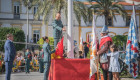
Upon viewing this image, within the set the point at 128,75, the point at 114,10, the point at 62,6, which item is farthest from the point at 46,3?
the point at 128,75

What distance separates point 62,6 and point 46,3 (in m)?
1.61

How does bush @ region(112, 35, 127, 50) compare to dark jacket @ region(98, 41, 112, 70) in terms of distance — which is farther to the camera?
bush @ region(112, 35, 127, 50)

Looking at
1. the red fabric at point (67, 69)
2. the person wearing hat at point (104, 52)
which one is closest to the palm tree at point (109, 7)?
the person wearing hat at point (104, 52)

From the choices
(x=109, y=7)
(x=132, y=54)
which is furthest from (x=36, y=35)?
(x=132, y=54)

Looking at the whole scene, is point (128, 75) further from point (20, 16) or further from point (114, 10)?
point (20, 16)

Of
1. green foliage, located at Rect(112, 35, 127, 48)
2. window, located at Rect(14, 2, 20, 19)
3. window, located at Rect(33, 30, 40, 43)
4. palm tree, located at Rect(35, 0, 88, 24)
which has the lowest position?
green foliage, located at Rect(112, 35, 127, 48)

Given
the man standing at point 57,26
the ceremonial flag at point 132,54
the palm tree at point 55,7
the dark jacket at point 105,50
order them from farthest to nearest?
the palm tree at point 55,7 → the ceremonial flag at point 132,54 → the man standing at point 57,26 → the dark jacket at point 105,50

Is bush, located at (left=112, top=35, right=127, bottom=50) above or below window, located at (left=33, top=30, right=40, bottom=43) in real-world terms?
below

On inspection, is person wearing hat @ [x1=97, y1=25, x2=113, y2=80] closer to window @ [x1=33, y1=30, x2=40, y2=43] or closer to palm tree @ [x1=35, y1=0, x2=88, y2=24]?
palm tree @ [x1=35, y1=0, x2=88, y2=24]

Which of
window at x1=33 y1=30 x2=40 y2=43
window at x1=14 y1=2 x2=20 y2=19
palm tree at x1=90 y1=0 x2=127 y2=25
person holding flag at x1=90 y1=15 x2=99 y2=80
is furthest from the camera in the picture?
window at x1=14 y1=2 x2=20 y2=19

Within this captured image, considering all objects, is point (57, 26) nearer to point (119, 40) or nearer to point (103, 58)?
point (103, 58)

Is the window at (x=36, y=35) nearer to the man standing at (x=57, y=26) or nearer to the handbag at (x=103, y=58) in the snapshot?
the man standing at (x=57, y=26)

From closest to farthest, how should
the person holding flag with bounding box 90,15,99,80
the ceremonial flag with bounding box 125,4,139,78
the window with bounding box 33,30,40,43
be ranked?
the person holding flag with bounding box 90,15,99,80
the ceremonial flag with bounding box 125,4,139,78
the window with bounding box 33,30,40,43

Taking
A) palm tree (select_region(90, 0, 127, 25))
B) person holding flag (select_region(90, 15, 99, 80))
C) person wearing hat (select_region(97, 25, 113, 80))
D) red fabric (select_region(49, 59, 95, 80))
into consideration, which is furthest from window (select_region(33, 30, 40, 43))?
person wearing hat (select_region(97, 25, 113, 80))
